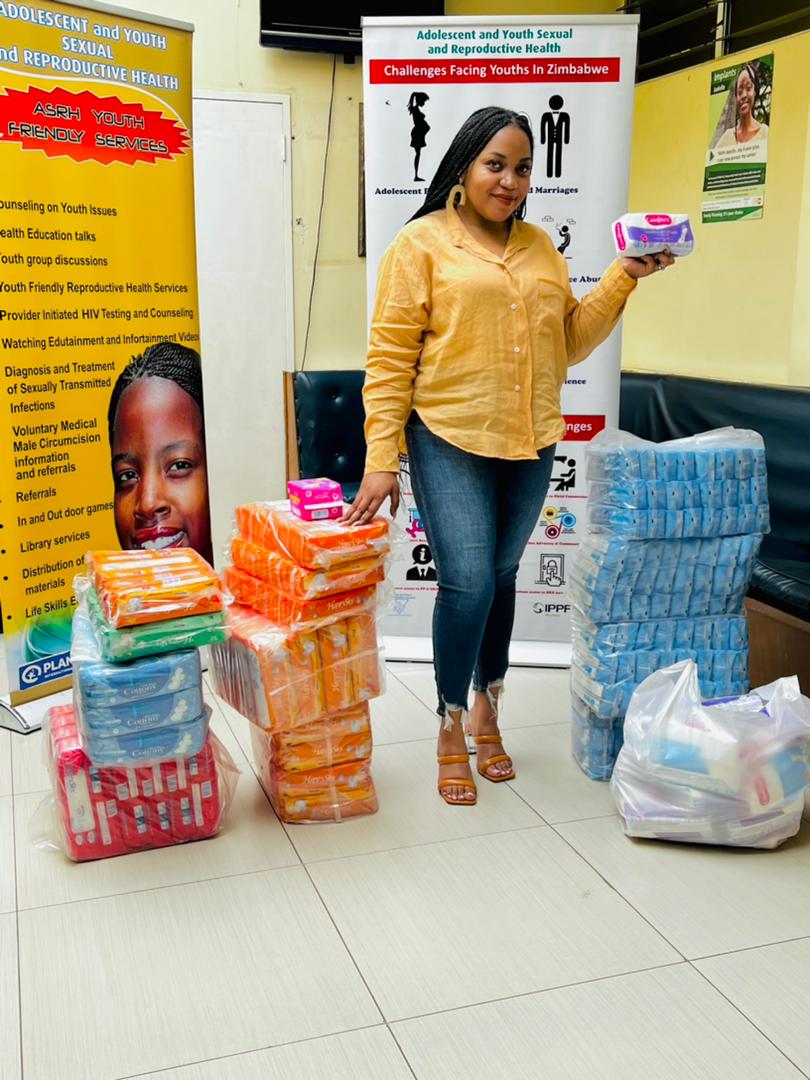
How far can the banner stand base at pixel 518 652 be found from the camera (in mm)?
3342

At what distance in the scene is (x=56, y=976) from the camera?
1.77 metres

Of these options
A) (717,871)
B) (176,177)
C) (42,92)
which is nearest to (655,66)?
(176,177)

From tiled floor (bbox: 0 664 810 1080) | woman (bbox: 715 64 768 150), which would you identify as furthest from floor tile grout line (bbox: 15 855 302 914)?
Answer: woman (bbox: 715 64 768 150)

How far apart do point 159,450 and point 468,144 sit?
1.40 m

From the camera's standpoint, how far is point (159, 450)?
10.1ft

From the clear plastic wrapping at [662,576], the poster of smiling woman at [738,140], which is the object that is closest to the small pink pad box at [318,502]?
the clear plastic wrapping at [662,576]

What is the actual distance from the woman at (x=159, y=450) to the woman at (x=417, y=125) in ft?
3.12

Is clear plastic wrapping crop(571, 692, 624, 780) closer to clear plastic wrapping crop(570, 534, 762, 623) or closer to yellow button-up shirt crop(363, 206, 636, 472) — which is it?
clear plastic wrapping crop(570, 534, 762, 623)

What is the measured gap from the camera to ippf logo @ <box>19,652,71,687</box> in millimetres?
2924

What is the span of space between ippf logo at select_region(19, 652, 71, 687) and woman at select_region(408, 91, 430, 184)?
1.87 m

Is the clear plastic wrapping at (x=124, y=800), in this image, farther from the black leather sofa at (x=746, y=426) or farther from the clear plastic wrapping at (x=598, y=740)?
the black leather sofa at (x=746, y=426)

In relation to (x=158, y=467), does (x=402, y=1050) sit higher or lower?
lower

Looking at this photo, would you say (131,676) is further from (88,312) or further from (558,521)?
(558,521)

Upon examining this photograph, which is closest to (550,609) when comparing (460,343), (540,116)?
(460,343)
